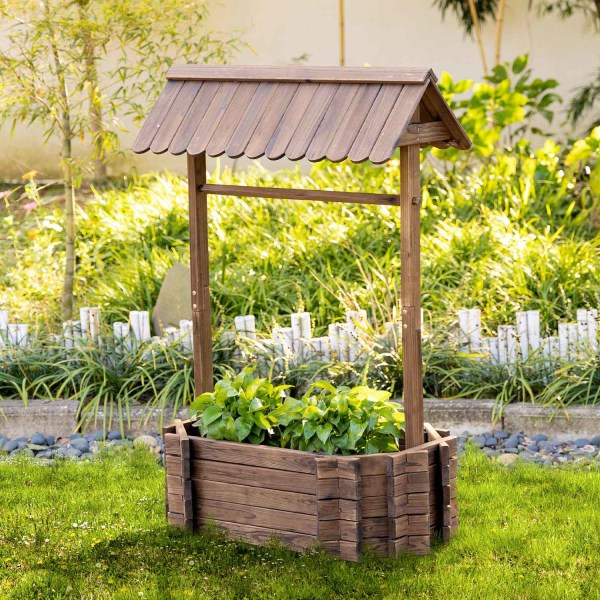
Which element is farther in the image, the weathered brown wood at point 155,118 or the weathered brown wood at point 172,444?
the weathered brown wood at point 172,444

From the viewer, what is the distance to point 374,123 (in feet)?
12.8

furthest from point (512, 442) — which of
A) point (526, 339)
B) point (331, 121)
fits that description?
point (331, 121)

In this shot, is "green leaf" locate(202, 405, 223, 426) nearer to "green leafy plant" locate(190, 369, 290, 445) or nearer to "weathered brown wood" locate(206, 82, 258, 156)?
"green leafy plant" locate(190, 369, 290, 445)

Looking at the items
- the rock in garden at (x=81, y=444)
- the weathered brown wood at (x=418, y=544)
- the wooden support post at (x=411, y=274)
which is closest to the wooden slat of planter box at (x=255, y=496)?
the weathered brown wood at (x=418, y=544)

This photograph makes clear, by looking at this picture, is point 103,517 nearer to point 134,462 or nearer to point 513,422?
point 134,462

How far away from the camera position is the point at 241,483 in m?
4.35

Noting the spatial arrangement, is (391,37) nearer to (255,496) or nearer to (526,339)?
(526,339)

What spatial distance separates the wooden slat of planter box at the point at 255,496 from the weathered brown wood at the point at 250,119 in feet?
4.28

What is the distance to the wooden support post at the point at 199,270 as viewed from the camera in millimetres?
4551

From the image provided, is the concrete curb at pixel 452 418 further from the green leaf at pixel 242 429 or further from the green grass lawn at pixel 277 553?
the green leaf at pixel 242 429

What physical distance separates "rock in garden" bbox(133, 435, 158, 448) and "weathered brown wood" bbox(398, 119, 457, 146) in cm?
229

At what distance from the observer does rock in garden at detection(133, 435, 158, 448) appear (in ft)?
18.2

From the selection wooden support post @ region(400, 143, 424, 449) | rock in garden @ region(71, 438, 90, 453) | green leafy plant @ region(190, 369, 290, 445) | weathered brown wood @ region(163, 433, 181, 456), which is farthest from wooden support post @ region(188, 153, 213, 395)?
rock in garden @ region(71, 438, 90, 453)

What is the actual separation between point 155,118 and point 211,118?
0.26m
